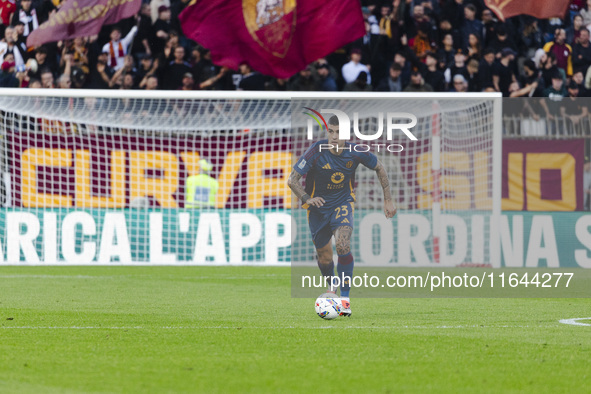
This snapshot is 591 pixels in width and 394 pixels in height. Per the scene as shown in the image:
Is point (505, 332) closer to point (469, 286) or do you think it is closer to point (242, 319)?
point (242, 319)

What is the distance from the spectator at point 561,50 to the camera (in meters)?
18.9

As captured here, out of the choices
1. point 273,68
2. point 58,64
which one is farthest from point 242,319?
point 58,64

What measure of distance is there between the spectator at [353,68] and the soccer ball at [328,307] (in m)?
9.90

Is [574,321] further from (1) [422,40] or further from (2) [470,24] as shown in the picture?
(2) [470,24]

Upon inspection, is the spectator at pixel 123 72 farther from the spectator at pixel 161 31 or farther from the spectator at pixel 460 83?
the spectator at pixel 460 83

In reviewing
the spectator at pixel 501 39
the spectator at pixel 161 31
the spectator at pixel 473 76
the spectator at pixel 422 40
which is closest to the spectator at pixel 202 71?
the spectator at pixel 161 31

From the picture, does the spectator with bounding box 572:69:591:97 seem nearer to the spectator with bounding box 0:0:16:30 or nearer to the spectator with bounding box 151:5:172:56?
the spectator with bounding box 151:5:172:56

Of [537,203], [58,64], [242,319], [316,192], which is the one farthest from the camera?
[58,64]

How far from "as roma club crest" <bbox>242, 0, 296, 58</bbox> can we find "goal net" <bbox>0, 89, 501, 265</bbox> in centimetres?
120

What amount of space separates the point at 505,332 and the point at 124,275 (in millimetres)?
8060

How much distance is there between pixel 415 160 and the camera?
1528 cm

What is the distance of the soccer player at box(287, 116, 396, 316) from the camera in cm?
927

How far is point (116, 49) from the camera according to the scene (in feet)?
61.3

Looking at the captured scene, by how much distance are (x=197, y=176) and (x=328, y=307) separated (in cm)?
931
